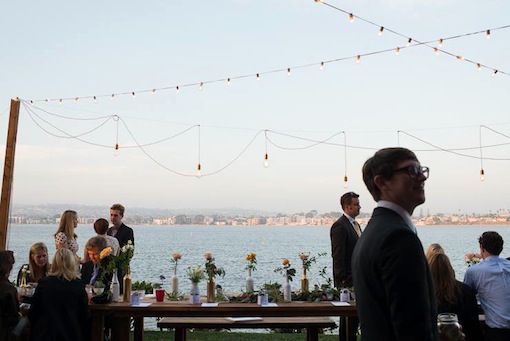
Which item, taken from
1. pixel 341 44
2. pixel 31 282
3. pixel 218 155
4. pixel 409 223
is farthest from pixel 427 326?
pixel 218 155

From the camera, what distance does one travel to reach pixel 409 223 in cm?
193

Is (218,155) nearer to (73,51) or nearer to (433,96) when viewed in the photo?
(433,96)

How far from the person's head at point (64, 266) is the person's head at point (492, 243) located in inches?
113

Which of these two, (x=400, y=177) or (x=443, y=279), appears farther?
(x=443, y=279)

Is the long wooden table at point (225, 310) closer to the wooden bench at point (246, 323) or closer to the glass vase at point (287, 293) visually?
the glass vase at point (287, 293)

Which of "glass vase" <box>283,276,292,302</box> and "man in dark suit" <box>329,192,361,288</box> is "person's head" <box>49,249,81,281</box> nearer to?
"glass vase" <box>283,276,292,302</box>

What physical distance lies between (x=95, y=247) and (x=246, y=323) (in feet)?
4.60

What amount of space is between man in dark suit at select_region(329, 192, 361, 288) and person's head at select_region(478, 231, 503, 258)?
1424 millimetres

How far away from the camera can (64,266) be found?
4359 mm

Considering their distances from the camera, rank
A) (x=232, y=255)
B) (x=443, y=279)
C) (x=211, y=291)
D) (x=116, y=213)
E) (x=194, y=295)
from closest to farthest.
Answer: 1. (x=443, y=279)
2. (x=194, y=295)
3. (x=211, y=291)
4. (x=116, y=213)
5. (x=232, y=255)

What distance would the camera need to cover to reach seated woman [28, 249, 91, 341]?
4.34m

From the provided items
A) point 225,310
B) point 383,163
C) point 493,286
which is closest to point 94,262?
point 225,310

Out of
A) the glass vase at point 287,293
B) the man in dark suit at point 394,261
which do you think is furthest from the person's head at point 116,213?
the man in dark suit at point 394,261

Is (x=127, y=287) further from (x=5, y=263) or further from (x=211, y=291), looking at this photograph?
(x=5, y=263)
